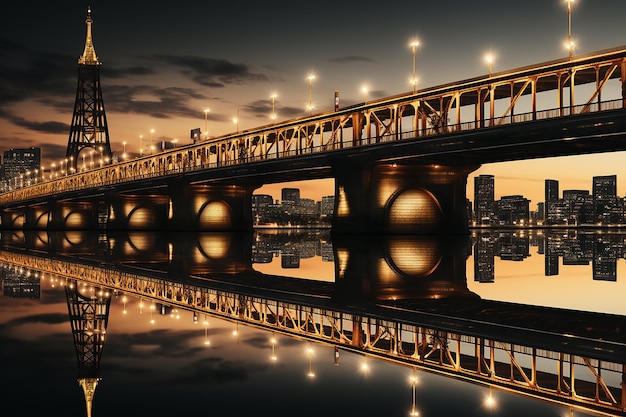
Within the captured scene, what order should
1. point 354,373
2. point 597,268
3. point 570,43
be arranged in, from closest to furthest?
point 354,373 < point 597,268 < point 570,43

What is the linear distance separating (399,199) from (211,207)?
42.5 metres

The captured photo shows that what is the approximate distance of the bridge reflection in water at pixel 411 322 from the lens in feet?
30.7

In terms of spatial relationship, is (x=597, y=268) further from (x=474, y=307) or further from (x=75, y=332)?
(x=75, y=332)

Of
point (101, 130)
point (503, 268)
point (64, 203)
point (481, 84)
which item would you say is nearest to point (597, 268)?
point (503, 268)

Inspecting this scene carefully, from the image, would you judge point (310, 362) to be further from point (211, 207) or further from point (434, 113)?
point (211, 207)

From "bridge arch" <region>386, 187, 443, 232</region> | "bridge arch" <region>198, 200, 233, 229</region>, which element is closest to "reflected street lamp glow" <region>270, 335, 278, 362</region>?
"bridge arch" <region>386, 187, 443, 232</region>

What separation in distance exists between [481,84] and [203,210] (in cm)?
5400

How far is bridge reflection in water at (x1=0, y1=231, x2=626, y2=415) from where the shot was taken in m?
9.37

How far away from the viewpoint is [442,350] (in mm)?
11117

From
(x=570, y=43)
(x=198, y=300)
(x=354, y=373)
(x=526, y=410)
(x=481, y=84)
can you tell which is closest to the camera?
(x=526, y=410)

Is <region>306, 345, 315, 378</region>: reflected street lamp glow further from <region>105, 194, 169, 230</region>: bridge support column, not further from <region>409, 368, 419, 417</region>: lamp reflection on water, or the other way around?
<region>105, 194, 169, 230</region>: bridge support column

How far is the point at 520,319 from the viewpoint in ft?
48.6

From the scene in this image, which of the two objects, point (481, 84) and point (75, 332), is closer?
point (75, 332)

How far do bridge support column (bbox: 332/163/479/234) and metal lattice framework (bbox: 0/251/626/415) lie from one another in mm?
44066
